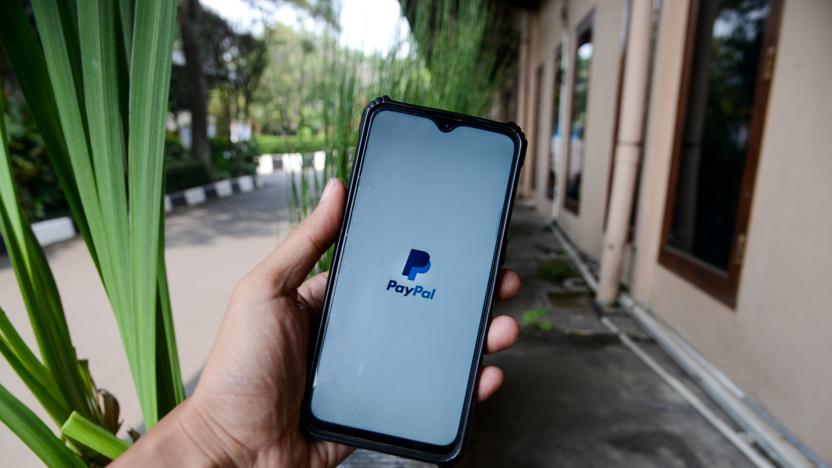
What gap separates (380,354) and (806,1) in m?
1.98

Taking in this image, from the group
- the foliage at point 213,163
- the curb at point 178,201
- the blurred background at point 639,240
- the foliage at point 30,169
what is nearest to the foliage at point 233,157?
the foliage at point 213,163

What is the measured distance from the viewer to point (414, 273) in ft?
2.99

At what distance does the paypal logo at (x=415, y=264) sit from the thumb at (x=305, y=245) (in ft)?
0.48

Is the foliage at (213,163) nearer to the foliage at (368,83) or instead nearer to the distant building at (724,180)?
the distant building at (724,180)

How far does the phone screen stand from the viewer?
2.89 ft

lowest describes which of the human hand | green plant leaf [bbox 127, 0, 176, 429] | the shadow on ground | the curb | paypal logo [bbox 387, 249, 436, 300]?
the shadow on ground

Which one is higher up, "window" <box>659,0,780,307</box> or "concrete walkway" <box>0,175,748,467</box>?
"window" <box>659,0,780,307</box>

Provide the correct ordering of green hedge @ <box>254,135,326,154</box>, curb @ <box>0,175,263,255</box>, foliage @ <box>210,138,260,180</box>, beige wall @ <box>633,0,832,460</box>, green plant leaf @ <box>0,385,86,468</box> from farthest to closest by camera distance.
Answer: foliage @ <box>210,138,260,180</box> → curb @ <box>0,175,263,255</box> → beige wall @ <box>633,0,832,460</box> → green hedge @ <box>254,135,326,154</box> → green plant leaf @ <box>0,385,86,468</box>

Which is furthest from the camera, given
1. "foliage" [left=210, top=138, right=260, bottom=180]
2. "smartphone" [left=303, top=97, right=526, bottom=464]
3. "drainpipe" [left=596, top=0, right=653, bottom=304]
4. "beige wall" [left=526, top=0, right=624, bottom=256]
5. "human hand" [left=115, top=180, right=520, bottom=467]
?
"foliage" [left=210, top=138, right=260, bottom=180]

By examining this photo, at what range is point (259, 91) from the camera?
17.3m

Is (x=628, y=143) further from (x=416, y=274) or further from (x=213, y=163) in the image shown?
(x=213, y=163)

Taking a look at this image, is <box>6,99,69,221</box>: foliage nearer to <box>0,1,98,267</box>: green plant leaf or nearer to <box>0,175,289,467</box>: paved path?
<box>0,175,289,467</box>: paved path

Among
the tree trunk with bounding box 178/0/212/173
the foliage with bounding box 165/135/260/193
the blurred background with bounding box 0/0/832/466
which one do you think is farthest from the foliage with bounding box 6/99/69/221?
the tree trunk with bounding box 178/0/212/173

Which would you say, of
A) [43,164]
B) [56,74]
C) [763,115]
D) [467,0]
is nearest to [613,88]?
[763,115]
